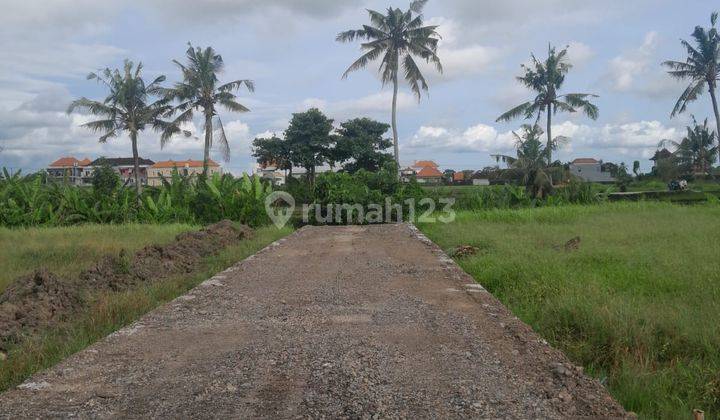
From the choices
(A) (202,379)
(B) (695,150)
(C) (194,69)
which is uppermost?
(C) (194,69)

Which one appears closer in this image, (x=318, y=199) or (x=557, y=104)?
(x=318, y=199)

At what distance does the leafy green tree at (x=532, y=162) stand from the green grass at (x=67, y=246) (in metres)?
15.1

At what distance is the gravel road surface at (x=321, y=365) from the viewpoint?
124 inches

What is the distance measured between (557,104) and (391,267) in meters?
23.8

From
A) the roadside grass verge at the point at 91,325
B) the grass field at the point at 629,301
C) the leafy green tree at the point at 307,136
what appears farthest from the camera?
the leafy green tree at the point at 307,136

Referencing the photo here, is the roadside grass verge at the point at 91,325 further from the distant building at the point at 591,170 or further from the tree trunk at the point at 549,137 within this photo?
the distant building at the point at 591,170

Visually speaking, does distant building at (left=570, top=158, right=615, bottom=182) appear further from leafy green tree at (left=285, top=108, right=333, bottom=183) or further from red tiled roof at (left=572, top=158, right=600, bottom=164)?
leafy green tree at (left=285, top=108, right=333, bottom=183)

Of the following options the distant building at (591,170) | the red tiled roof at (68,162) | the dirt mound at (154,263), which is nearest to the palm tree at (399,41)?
the dirt mound at (154,263)

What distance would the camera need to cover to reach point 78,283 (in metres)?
6.85

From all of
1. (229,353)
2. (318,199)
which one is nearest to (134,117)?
(318,199)

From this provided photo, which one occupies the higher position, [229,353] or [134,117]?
[134,117]

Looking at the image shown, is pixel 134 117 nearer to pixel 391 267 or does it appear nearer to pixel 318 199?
pixel 318 199

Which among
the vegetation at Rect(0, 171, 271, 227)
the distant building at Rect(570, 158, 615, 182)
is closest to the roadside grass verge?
the vegetation at Rect(0, 171, 271, 227)

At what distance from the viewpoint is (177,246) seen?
33.2ft
